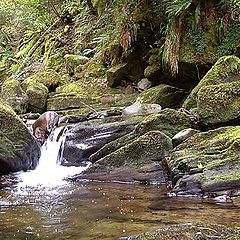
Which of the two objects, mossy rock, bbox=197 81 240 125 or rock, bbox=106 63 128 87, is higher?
rock, bbox=106 63 128 87

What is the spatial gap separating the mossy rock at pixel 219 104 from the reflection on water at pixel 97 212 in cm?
184

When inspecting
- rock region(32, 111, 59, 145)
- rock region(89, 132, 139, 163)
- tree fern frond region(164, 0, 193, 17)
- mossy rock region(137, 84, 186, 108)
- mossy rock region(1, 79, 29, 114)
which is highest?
tree fern frond region(164, 0, 193, 17)

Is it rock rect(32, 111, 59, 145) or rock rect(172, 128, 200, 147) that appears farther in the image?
rock rect(32, 111, 59, 145)

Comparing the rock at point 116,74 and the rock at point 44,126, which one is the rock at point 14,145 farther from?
the rock at point 116,74

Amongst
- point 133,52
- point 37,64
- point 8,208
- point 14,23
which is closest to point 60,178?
point 8,208

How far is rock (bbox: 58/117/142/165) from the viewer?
8055 millimetres

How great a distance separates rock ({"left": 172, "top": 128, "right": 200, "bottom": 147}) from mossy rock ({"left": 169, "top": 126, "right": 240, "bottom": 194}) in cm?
25

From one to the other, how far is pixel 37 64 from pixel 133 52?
6544mm

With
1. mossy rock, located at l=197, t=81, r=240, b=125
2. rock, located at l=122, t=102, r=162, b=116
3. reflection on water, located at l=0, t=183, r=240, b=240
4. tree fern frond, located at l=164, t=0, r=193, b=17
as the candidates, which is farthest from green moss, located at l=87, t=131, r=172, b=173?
tree fern frond, located at l=164, t=0, r=193, b=17

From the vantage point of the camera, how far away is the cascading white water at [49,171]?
22.4 feet

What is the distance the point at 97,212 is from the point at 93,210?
0.14 m

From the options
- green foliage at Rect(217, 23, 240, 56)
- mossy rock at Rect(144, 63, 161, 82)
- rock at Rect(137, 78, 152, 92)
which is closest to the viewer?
green foliage at Rect(217, 23, 240, 56)

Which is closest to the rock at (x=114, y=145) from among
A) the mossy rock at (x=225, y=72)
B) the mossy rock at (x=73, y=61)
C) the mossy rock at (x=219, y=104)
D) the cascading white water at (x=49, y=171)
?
the cascading white water at (x=49, y=171)

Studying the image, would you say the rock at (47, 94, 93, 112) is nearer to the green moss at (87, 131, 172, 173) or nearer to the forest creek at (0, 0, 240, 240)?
the forest creek at (0, 0, 240, 240)
